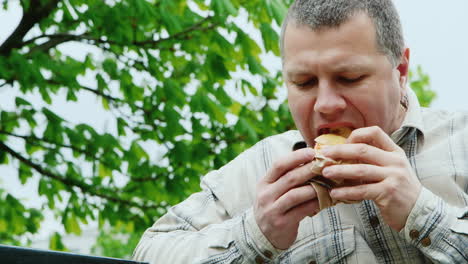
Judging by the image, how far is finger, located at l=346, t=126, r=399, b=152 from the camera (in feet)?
6.30

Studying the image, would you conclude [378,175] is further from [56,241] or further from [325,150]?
[56,241]

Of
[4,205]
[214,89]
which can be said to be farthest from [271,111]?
[4,205]

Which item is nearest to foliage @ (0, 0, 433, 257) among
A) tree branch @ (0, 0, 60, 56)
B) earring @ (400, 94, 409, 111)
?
tree branch @ (0, 0, 60, 56)

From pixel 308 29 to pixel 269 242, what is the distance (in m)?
0.69

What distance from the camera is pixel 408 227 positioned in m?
1.92

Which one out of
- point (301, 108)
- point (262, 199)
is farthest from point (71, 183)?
point (262, 199)

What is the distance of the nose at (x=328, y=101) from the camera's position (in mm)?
2090

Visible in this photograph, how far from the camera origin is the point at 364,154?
1.89 metres

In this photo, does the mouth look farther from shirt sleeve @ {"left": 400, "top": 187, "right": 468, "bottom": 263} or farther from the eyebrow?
shirt sleeve @ {"left": 400, "top": 187, "right": 468, "bottom": 263}

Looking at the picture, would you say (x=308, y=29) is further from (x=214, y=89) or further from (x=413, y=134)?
(x=214, y=89)

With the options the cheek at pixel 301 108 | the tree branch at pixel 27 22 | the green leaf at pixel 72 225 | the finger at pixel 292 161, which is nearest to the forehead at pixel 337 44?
the cheek at pixel 301 108

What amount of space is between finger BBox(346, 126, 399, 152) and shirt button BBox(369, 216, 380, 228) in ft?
1.36

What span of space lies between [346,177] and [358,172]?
0.04 metres

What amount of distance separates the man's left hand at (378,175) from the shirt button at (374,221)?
34cm
